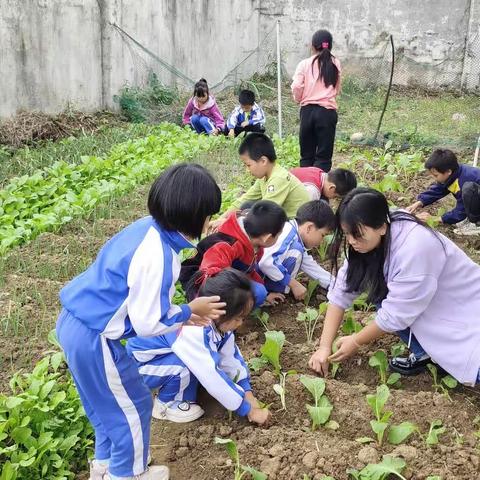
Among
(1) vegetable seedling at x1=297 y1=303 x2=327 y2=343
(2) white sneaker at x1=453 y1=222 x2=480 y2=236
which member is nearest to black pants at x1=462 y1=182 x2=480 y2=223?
(2) white sneaker at x1=453 y1=222 x2=480 y2=236

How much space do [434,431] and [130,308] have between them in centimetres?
140

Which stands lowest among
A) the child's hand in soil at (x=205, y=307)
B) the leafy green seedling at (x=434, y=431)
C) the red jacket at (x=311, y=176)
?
the leafy green seedling at (x=434, y=431)

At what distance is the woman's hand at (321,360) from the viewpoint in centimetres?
309

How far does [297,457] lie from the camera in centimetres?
242

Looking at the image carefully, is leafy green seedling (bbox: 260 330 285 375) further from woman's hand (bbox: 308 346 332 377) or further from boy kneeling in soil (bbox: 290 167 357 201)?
boy kneeling in soil (bbox: 290 167 357 201)

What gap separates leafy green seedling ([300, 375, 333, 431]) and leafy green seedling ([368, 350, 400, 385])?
1.29 ft

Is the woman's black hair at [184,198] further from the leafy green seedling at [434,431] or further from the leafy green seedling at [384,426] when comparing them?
the leafy green seedling at [434,431]

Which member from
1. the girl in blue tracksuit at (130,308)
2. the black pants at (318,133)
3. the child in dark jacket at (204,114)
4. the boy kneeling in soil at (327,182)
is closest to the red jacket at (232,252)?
→ the girl in blue tracksuit at (130,308)

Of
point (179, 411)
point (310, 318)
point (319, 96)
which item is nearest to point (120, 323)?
point (179, 411)

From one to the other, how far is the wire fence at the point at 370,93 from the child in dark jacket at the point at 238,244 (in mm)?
5838

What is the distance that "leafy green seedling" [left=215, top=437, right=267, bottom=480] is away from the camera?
2299 millimetres

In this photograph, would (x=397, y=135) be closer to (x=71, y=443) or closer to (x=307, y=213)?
(x=307, y=213)

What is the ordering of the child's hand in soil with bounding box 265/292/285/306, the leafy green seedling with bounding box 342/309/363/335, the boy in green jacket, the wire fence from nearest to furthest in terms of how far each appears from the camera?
the leafy green seedling with bounding box 342/309/363/335 < the child's hand in soil with bounding box 265/292/285/306 < the boy in green jacket < the wire fence

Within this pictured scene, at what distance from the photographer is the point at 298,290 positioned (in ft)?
13.4
